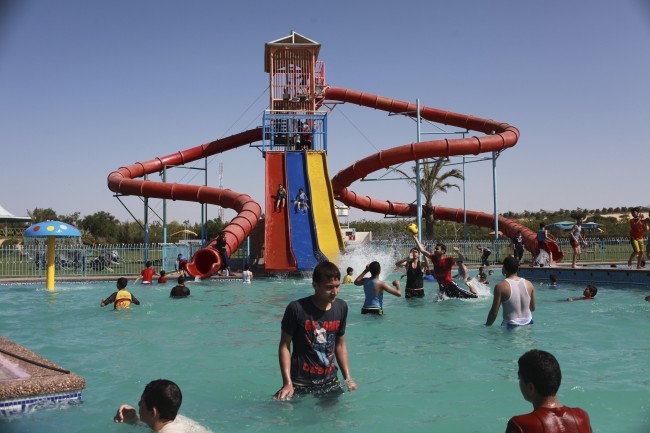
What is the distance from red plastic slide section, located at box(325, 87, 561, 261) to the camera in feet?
87.4

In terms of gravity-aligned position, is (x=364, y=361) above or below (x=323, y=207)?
below

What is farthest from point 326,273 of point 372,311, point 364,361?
point 372,311

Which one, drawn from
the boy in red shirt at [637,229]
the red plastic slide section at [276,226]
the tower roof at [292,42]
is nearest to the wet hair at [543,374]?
the boy in red shirt at [637,229]

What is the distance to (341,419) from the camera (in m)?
5.43

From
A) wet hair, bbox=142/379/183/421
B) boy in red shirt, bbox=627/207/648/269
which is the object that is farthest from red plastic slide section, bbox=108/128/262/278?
wet hair, bbox=142/379/183/421

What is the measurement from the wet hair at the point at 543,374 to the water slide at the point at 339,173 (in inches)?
725

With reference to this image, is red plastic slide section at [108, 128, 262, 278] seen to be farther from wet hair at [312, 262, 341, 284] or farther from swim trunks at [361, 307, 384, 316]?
wet hair at [312, 262, 341, 284]

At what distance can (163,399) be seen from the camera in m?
3.77

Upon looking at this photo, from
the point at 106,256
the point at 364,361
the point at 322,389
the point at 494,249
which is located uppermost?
the point at 494,249

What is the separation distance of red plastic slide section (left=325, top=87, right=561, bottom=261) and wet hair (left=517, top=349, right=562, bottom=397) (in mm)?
22347

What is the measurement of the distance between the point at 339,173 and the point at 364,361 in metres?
23.0

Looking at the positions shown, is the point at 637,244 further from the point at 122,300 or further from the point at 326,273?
the point at 326,273

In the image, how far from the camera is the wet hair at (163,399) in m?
3.77

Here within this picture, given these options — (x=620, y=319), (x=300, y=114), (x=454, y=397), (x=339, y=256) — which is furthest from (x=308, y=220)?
(x=454, y=397)
